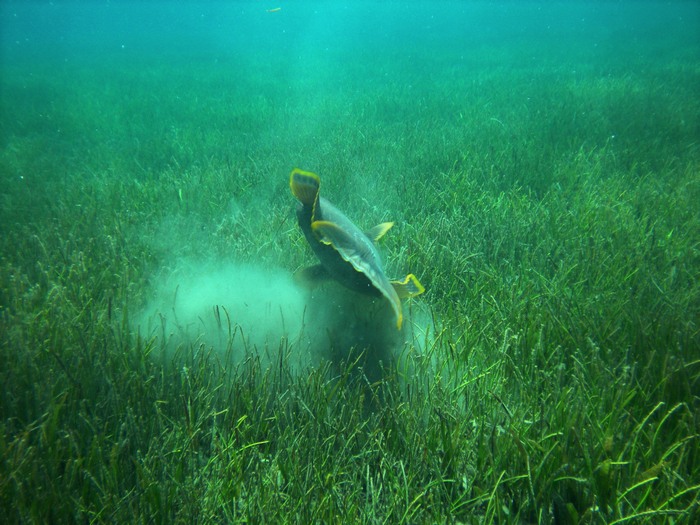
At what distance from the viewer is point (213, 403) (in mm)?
2016

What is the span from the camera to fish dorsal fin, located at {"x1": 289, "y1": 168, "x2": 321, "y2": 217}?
7.05 ft

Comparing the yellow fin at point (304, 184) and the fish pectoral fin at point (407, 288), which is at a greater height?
the yellow fin at point (304, 184)

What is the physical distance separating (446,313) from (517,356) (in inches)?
20.9

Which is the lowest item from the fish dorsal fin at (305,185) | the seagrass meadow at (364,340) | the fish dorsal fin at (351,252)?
the seagrass meadow at (364,340)

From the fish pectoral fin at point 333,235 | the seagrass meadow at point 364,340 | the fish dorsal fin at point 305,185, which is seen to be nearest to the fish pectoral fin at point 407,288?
the seagrass meadow at point 364,340

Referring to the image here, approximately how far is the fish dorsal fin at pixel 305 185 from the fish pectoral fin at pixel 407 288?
0.62 metres

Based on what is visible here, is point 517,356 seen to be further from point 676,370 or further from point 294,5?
point 294,5

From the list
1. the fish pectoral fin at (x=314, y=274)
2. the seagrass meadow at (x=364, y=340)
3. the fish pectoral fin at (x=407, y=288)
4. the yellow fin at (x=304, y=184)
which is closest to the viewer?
the seagrass meadow at (x=364, y=340)

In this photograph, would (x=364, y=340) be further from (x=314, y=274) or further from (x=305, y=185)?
(x=305, y=185)

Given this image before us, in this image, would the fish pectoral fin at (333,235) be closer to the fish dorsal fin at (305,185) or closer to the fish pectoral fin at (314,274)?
the fish dorsal fin at (305,185)

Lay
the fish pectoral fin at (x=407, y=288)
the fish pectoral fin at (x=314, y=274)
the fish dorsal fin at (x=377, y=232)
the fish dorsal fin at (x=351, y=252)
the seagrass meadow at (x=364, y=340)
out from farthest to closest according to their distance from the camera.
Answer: the fish dorsal fin at (x=377, y=232) < the fish pectoral fin at (x=314, y=274) < the fish pectoral fin at (x=407, y=288) < the fish dorsal fin at (x=351, y=252) < the seagrass meadow at (x=364, y=340)

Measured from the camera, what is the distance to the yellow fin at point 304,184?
7.04 ft

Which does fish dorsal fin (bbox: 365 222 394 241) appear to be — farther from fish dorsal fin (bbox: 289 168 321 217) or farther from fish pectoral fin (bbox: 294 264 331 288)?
fish dorsal fin (bbox: 289 168 321 217)

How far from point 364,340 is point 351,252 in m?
0.56
